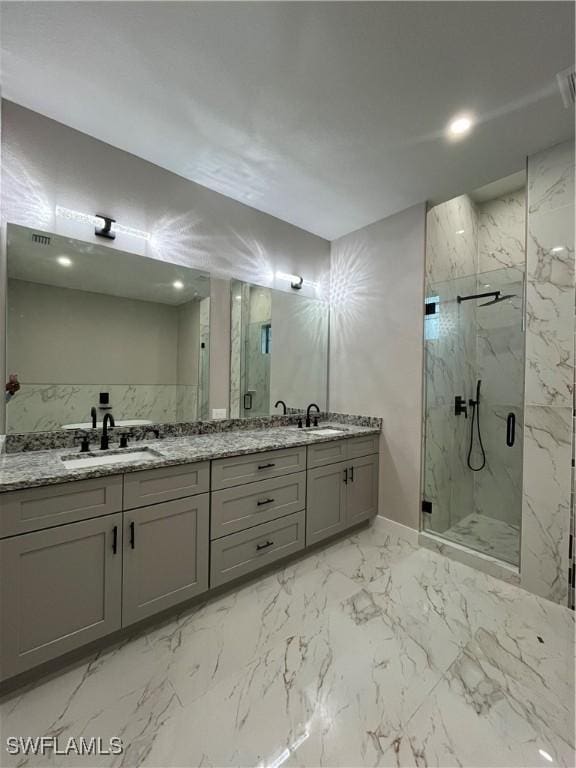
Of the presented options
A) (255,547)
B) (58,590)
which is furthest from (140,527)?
(255,547)

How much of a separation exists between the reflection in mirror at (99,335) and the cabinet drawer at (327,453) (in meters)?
0.89

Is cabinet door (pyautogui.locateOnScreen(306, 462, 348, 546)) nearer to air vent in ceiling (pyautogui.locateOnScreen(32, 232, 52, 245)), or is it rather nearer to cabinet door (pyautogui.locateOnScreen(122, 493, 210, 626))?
cabinet door (pyautogui.locateOnScreen(122, 493, 210, 626))

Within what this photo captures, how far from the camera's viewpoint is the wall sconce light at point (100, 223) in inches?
76.5

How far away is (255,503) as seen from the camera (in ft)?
6.73

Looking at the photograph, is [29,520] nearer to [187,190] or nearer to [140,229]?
[140,229]

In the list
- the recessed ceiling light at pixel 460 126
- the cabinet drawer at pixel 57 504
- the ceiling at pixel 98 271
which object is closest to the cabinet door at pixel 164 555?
the cabinet drawer at pixel 57 504

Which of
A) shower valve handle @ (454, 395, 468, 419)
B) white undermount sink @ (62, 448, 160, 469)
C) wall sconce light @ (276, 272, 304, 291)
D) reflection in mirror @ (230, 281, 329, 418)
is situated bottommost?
white undermount sink @ (62, 448, 160, 469)

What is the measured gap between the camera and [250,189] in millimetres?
2521

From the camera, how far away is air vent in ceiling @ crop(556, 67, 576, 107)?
154 cm

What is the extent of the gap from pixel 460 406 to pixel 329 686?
238cm

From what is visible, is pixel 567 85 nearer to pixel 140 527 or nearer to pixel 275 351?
pixel 275 351

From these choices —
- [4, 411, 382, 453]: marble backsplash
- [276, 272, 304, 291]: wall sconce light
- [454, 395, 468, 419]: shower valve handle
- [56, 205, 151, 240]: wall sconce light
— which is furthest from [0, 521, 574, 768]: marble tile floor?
[276, 272, 304, 291]: wall sconce light

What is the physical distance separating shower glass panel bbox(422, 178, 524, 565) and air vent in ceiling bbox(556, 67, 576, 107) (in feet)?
3.16

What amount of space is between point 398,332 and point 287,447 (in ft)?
4.73
